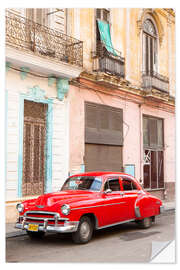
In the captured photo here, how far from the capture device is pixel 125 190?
9.25 meters

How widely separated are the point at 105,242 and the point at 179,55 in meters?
4.24

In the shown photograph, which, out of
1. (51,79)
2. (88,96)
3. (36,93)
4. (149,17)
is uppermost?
(149,17)

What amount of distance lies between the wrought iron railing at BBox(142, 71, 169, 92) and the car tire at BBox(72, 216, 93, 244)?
10.3m

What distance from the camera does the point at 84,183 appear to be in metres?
8.74

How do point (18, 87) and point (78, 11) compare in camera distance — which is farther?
point (78, 11)

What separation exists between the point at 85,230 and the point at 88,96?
697cm

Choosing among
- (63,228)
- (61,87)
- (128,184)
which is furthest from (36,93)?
(63,228)

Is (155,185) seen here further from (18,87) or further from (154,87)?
(18,87)

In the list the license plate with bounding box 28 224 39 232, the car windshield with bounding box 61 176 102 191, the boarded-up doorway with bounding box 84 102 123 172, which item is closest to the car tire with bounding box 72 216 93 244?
the license plate with bounding box 28 224 39 232

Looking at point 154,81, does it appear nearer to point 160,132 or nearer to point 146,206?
point 160,132

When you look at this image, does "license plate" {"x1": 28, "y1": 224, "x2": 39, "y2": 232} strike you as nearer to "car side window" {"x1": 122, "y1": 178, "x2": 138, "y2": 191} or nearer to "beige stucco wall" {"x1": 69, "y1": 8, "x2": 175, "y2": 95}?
"car side window" {"x1": 122, "y1": 178, "x2": 138, "y2": 191}

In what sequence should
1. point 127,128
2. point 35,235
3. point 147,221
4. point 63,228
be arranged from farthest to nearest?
point 127,128, point 147,221, point 35,235, point 63,228

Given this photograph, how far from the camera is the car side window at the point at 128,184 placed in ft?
30.7
